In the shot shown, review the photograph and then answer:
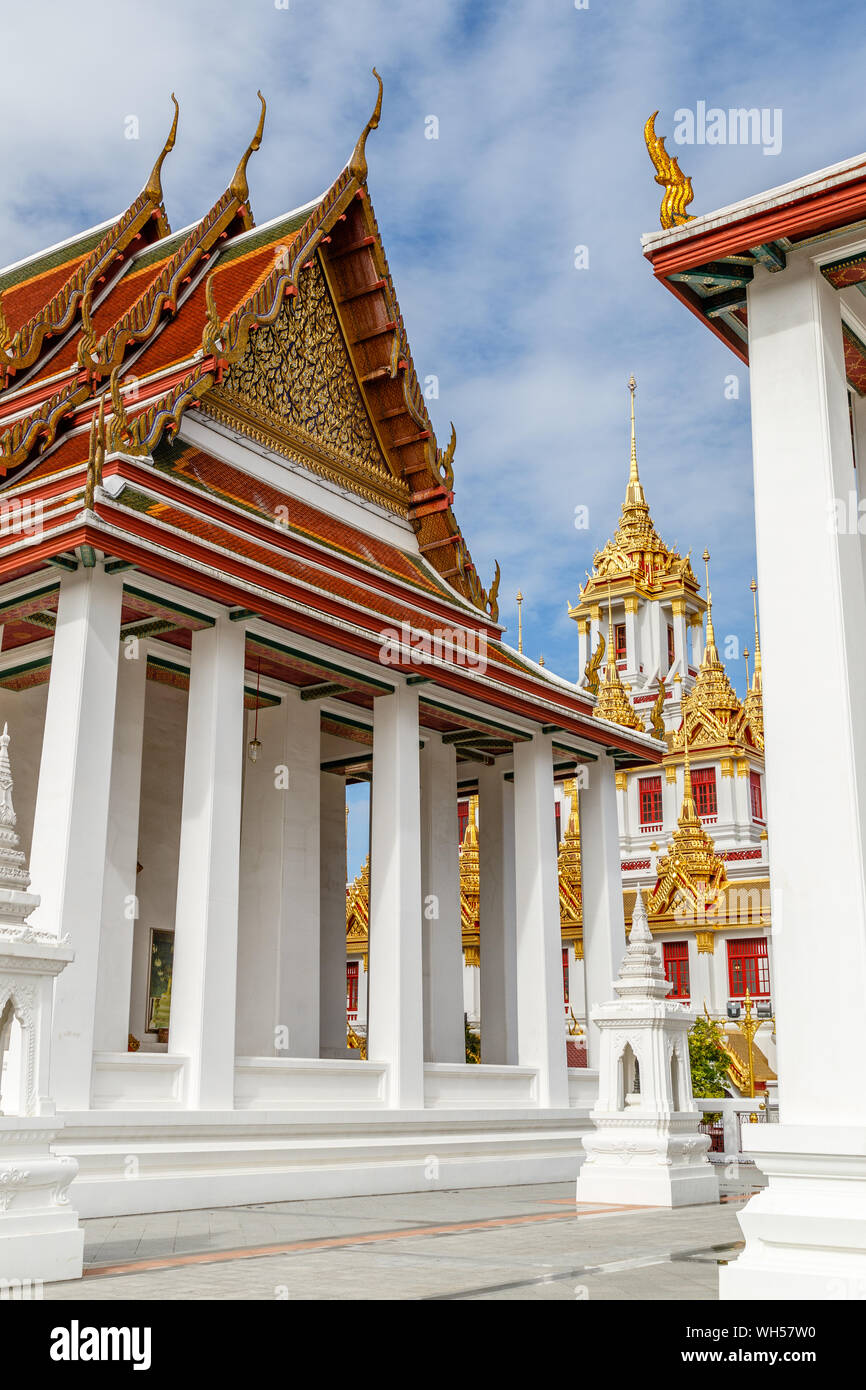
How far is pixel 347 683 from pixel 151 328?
14.4 feet

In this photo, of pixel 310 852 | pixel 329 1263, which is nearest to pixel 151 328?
pixel 310 852

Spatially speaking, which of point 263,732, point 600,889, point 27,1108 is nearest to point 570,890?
point 600,889

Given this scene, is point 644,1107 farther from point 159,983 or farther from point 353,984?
point 353,984

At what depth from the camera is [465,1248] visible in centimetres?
729

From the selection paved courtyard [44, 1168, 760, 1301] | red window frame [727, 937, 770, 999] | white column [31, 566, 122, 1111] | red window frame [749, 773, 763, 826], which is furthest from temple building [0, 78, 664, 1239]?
red window frame [749, 773, 763, 826]

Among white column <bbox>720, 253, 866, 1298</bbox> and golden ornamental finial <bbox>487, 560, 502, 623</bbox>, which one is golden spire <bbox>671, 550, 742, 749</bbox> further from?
white column <bbox>720, 253, 866, 1298</bbox>

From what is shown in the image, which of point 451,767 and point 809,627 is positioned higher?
point 451,767

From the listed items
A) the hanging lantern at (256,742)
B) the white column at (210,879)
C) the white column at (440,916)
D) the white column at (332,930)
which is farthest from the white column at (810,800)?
the white column at (332,930)

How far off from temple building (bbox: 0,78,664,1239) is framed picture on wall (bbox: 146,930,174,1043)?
0.11 ft

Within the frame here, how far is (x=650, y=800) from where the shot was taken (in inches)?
1464

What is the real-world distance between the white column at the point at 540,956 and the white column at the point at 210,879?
4401 millimetres

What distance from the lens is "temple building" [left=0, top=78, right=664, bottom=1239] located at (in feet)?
33.9

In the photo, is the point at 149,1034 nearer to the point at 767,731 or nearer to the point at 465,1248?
the point at 465,1248

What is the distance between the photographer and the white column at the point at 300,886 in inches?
529
